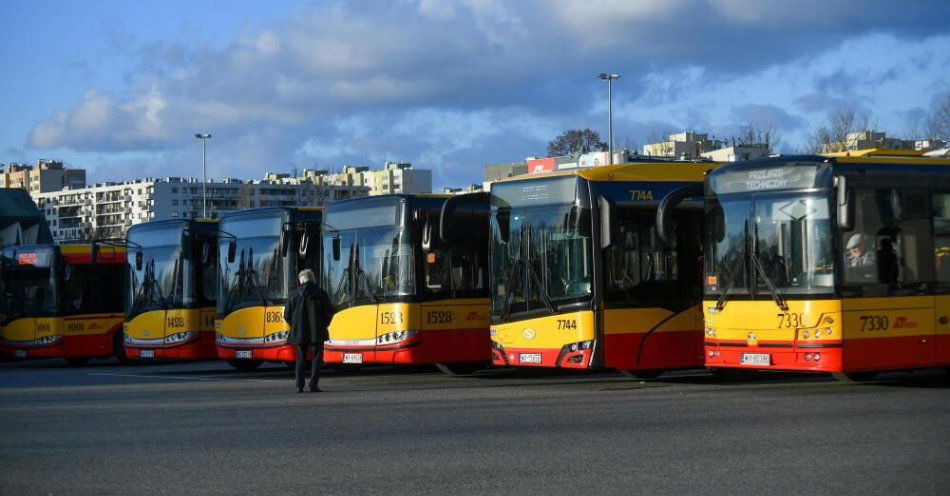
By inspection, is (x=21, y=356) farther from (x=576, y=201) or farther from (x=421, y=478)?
(x=421, y=478)

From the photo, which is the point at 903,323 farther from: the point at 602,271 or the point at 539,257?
the point at 539,257

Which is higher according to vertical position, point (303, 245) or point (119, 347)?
point (303, 245)

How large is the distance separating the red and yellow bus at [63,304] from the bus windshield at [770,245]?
→ 18752 millimetres

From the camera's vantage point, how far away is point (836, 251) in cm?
1709

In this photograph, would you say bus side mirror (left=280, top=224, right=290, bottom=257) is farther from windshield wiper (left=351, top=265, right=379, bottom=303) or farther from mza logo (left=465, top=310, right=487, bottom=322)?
mza logo (left=465, top=310, right=487, bottom=322)

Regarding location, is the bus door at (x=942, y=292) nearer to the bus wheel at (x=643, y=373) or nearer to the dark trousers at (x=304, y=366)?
the bus wheel at (x=643, y=373)

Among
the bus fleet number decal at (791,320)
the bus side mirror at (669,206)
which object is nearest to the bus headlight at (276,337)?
the bus side mirror at (669,206)

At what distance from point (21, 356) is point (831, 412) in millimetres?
22993

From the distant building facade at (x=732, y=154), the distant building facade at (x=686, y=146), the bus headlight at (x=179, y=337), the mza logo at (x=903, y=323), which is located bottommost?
the bus headlight at (x=179, y=337)

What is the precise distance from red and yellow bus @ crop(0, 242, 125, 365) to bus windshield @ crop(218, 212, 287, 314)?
25.7ft

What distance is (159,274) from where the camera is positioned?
94.5 ft

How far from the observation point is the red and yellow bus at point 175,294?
28188 mm

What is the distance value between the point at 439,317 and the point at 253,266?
4849mm

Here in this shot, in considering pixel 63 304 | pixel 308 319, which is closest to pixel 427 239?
pixel 308 319
